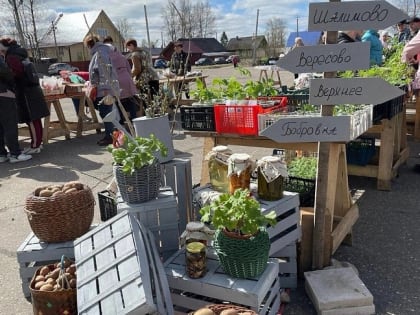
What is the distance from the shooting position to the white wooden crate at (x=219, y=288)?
6.82 ft

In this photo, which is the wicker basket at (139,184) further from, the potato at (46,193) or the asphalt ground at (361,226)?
the asphalt ground at (361,226)

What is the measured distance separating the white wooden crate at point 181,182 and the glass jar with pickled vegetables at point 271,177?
0.62m

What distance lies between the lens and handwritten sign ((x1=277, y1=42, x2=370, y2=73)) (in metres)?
2.38

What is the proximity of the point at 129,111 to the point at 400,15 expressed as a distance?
226 inches

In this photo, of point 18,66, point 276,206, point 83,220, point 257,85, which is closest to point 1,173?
point 18,66

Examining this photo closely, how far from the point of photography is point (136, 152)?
8.67 ft

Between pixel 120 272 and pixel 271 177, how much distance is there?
1138 millimetres

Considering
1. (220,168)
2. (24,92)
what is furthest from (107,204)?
(24,92)

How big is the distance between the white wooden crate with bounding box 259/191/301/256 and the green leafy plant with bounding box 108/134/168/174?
0.77 m

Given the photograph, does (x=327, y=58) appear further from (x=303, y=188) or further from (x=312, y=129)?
(x=303, y=188)

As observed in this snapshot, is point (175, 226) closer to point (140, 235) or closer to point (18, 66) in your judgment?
point (140, 235)

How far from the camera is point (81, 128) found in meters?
8.09

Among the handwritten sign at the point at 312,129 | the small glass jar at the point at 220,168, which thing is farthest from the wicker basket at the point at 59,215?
the handwritten sign at the point at 312,129

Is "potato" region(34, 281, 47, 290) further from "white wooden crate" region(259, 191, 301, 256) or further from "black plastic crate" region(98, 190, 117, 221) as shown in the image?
"white wooden crate" region(259, 191, 301, 256)
